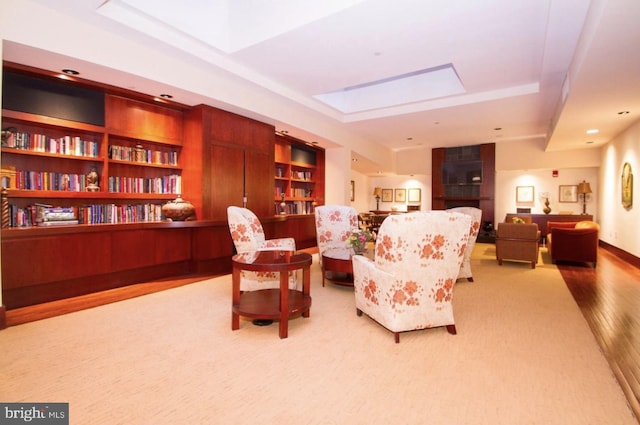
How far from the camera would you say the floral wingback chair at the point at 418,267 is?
264 centimetres

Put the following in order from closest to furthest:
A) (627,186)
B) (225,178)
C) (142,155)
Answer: (142,155) < (225,178) < (627,186)

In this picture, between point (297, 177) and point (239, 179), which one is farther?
point (297, 177)

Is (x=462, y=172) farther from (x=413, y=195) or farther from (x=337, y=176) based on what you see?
(x=337, y=176)

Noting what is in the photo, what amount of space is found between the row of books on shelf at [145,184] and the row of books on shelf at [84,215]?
23cm

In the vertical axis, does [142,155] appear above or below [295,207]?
above

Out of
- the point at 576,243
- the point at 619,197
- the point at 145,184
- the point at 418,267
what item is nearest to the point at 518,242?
the point at 576,243

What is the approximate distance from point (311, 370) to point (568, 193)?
10242 millimetres

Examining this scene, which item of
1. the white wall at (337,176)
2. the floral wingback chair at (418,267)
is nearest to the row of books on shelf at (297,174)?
the white wall at (337,176)

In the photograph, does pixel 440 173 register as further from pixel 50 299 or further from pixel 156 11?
pixel 50 299

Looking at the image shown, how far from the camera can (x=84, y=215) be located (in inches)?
164

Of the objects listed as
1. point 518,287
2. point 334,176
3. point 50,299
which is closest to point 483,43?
point 518,287

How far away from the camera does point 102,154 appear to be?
Answer: 4289 mm

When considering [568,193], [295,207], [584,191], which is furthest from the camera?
[568,193]

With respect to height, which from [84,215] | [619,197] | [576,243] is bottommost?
[576,243]
